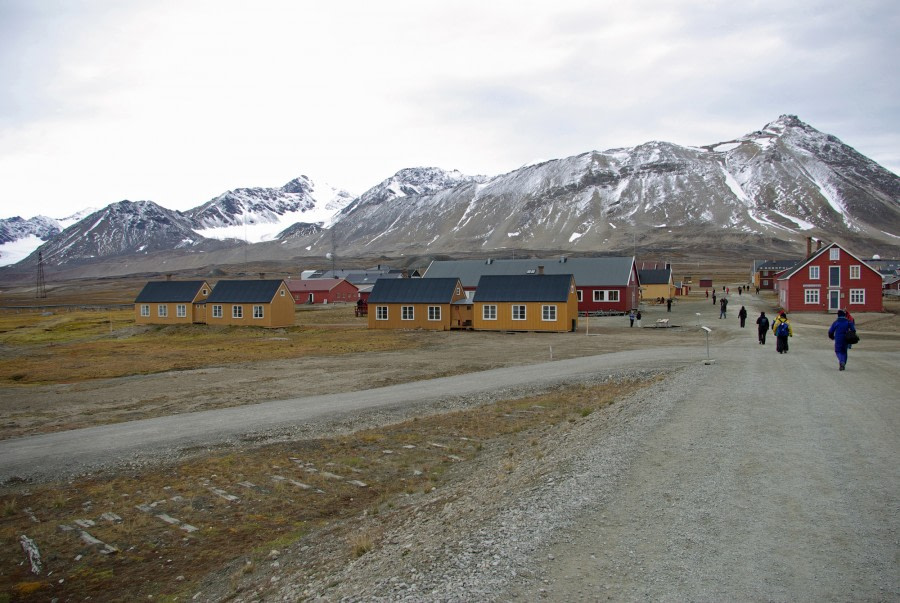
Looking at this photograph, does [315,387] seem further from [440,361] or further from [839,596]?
[839,596]

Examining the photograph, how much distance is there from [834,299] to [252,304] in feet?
178

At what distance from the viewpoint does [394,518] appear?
34.8ft

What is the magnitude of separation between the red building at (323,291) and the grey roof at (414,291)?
51313 mm

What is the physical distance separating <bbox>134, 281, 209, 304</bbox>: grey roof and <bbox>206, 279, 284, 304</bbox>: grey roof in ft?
9.67

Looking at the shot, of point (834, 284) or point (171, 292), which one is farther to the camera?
point (171, 292)

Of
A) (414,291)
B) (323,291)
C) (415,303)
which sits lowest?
(415,303)

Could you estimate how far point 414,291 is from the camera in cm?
5456

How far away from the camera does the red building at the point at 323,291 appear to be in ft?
350

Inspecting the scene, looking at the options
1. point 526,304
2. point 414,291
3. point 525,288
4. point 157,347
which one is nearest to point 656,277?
point 525,288

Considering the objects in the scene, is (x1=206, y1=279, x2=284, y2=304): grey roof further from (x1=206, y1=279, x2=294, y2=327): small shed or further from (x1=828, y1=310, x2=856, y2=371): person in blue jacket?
(x1=828, y1=310, x2=856, y2=371): person in blue jacket

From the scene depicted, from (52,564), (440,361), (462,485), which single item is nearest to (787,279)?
(440,361)

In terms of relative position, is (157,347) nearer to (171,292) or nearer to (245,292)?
(245,292)

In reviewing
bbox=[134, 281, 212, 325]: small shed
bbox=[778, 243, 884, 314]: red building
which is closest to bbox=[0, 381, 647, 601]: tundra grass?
bbox=[778, 243, 884, 314]: red building

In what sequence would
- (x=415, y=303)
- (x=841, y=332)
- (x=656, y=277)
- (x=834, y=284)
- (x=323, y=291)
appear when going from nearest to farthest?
(x=841, y=332) < (x=415, y=303) < (x=834, y=284) < (x=656, y=277) < (x=323, y=291)
